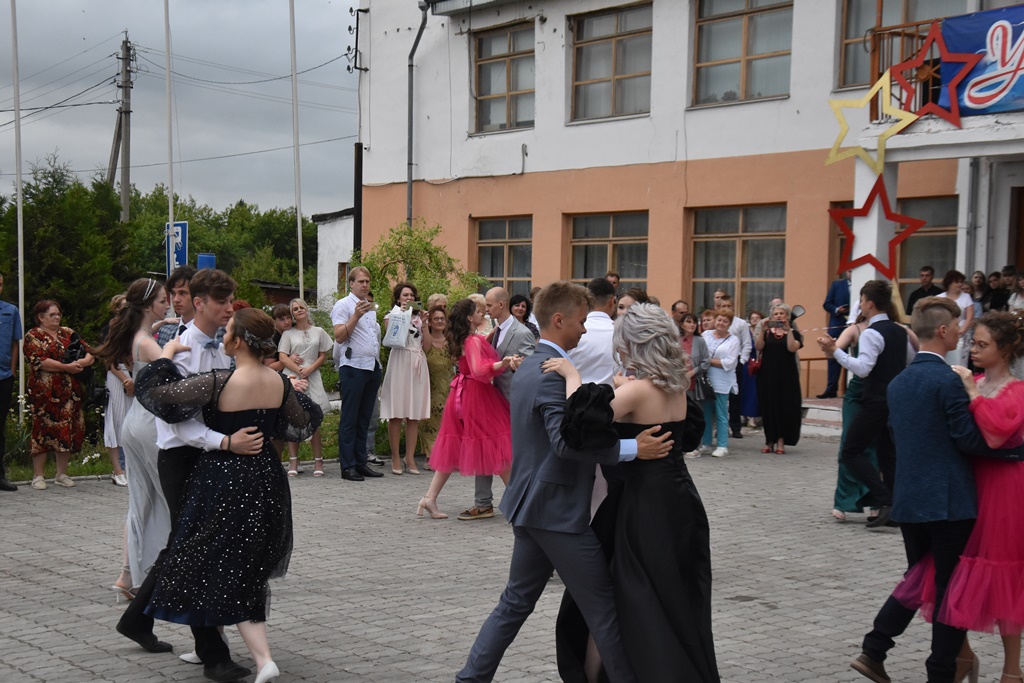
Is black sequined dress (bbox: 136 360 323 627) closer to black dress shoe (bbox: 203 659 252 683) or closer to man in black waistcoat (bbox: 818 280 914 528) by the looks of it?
black dress shoe (bbox: 203 659 252 683)

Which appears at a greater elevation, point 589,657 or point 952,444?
point 952,444

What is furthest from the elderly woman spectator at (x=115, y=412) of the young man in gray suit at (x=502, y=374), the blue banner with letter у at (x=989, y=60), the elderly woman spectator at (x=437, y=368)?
the blue banner with letter у at (x=989, y=60)

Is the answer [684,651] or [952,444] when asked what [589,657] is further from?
[952,444]

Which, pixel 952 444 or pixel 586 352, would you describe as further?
pixel 586 352

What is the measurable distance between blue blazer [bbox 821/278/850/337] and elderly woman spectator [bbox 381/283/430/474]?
792cm

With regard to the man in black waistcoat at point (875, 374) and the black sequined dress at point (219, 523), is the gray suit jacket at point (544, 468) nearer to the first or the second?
the black sequined dress at point (219, 523)

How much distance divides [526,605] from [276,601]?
2684 mm

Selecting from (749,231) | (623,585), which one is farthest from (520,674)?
(749,231)

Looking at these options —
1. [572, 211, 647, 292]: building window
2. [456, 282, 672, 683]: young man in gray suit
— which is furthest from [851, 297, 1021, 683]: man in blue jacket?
[572, 211, 647, 292]: building window

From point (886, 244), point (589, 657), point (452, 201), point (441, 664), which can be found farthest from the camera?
point (452, 201)

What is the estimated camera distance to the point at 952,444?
5434mm

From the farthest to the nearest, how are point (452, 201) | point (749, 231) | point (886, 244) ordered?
point (452, 201) → point (749, 231) → point (886, 244)

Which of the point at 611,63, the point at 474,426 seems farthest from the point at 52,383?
the point at 611,63

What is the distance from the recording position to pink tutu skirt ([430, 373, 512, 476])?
971 centimetres
